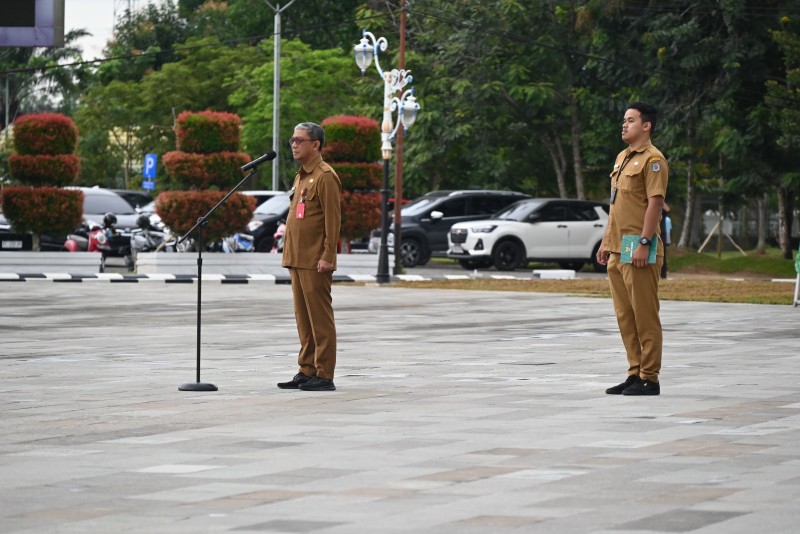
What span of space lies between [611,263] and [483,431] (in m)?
2.73

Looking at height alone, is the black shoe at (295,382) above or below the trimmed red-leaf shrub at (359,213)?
below

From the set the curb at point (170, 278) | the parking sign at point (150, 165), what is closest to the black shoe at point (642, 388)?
the curb at point (170, 278)

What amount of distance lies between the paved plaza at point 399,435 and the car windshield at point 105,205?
22036 millimetres

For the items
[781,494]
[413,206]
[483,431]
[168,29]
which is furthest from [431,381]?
[168,29]

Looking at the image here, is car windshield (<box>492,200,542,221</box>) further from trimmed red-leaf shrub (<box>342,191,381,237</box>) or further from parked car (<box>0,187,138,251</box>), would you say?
parked car (<box>0,187,138,251</box>)

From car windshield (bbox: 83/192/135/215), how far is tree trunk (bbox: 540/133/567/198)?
14.0 meters

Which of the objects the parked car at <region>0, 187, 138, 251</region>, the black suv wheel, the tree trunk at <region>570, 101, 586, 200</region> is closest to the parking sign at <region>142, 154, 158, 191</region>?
the parked car at <region>0, 187, 138, 251</region>

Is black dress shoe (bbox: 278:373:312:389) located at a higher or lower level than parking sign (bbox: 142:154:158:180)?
lower

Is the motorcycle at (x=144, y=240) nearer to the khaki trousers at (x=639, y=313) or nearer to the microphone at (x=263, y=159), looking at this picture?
the microphone at (x=263, y=159)

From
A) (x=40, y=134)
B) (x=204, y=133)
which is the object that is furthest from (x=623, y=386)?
(x=40, y=134)

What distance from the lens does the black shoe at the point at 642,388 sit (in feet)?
38.4

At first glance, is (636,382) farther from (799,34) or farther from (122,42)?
(122,42)

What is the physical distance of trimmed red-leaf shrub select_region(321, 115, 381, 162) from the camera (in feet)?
114

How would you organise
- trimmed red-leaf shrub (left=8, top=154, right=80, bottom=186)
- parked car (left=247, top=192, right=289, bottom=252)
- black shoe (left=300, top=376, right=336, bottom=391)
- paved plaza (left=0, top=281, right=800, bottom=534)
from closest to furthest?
paved plaza (left=0, top=281, right=800, bottom=534)
black shoe (left=300, top=376, right=336, bottom=391)
trimmed red-leaf shrub (left=8, top=154, right=80, bottom=186)
parked car (left=247, top=192, right=289, bottom=252)
